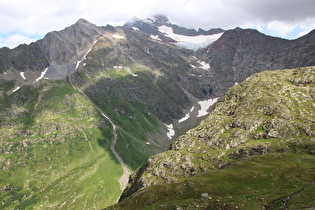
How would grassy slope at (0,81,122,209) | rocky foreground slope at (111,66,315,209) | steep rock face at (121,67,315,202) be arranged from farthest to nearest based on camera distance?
grassy slope at (0,81,122,209), steep rock face at (121,67,315,202), rocky foreground slope at (111,66,315,209)

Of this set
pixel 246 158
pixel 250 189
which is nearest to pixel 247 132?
pixel 246 158

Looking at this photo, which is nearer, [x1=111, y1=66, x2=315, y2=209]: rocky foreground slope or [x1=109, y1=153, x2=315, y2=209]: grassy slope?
[x1=109, y1=153, x2=315, y2=209]: grassy slope

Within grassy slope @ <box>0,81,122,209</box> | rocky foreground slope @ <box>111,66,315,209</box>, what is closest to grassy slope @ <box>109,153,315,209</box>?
rocky foreground slope @ <box>111,66,315,209</box>

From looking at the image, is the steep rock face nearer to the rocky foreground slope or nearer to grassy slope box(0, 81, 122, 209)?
the rocky foreground slope

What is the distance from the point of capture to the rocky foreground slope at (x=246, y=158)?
47.5 m

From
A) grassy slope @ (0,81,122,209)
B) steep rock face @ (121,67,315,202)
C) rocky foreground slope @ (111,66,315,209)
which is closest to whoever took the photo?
rocky foreground slope @ (111,66,315,209)

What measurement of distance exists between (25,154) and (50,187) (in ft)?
154

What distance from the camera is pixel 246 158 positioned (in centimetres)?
8331

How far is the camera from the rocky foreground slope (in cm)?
4747

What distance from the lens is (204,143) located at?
111m

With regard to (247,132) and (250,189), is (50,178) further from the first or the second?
(250,189)

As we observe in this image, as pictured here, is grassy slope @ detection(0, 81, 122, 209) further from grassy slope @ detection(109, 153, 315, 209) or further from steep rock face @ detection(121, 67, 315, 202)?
grassy slope @ detection(109, 153, 315, 209)

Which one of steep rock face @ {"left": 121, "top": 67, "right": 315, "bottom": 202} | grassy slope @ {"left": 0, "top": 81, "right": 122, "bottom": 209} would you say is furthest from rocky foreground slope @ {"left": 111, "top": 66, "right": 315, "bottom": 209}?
grassy slope @ {"left": 0, "top": 81, "right": 122, "bottom": 209}

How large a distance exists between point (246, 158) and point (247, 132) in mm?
23290
